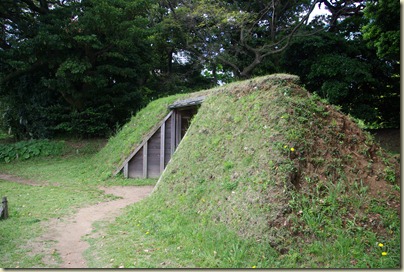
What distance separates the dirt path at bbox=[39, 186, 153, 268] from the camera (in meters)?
5.02

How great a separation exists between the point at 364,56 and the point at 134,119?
1255 centimetres

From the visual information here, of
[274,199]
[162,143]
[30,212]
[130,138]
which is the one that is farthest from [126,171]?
[274,199]

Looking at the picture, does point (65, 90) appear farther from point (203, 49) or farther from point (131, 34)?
point (203, 49)

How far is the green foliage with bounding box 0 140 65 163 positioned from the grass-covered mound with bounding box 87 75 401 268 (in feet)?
39.8

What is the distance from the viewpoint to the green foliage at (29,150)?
56.0ft

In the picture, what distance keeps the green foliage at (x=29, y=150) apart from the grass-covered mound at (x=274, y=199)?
12.1 m

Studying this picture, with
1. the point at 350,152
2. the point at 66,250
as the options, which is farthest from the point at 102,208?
the point at 350,152

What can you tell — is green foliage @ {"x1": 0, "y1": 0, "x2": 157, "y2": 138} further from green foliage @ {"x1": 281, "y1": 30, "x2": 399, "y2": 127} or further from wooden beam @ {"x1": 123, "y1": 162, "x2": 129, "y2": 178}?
green foliage @ {"x1": 281, "y1": 30, "x2": 399, "y2": 127}

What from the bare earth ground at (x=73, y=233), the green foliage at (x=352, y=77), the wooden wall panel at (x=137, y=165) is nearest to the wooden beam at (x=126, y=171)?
the wooden wall panel at (x=137, y=165)

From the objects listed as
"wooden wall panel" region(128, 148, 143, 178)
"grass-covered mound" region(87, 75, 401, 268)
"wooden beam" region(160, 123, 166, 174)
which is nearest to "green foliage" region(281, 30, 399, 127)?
"wooden beam" region(160, 123, 166, 174)

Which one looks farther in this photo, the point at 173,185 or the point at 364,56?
the point at 364,56

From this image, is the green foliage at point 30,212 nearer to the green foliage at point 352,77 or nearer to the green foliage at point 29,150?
the green foliage at point 29,150

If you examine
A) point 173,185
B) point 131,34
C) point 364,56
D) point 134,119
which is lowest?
point 173,185

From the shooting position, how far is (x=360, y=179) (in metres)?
5.20
